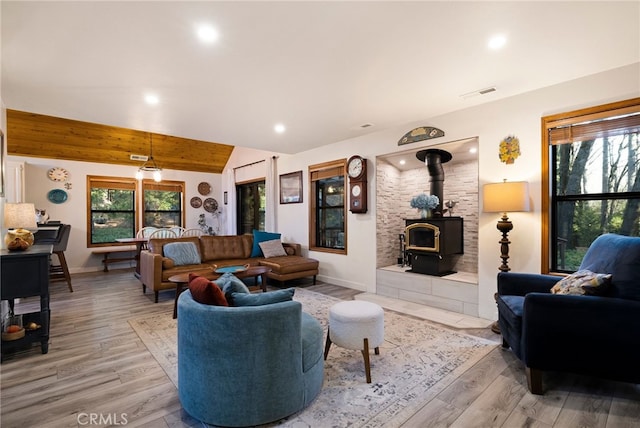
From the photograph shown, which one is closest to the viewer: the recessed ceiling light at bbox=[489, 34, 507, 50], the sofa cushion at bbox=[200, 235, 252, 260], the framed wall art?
the recessed ceiling light at bbox=[489, 34, 507, 50]

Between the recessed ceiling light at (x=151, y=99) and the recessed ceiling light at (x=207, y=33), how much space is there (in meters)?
1.35

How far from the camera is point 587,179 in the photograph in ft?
9.53

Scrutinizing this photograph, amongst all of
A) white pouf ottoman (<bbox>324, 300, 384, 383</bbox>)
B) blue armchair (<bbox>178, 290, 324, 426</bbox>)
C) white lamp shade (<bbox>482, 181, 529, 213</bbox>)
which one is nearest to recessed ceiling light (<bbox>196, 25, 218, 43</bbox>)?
blue armchair (<bbox>178, 290, 324, 426</bbox>)

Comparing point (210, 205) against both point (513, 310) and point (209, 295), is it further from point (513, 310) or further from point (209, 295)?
point (513, 310)

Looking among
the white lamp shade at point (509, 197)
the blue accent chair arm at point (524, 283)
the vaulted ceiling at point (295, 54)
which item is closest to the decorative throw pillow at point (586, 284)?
the blue accent chair arm at point (524, 283)

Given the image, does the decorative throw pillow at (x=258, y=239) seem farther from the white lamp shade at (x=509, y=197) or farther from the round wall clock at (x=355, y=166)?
the white lamp shade at (x=509, y=197)

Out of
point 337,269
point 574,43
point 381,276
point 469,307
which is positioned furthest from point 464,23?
point 337,269

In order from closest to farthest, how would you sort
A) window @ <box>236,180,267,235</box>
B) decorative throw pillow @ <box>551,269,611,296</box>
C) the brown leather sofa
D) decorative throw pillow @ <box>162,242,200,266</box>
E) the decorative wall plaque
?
1. decorative throw pillow @ <box>551,269,611,296</box>
2. the decorative wall plaque
3. the brown leather sofa
4. decorative throw pillow @ <box>162,242,200,266</box>
5. window @ <box>236,180,267,235</box>

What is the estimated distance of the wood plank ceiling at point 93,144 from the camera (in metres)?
5.38

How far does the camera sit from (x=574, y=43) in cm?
224

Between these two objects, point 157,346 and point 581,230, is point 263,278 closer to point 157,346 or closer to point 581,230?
point 157,346

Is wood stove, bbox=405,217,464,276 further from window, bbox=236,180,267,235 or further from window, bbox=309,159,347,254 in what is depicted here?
window, bbox=236,180,267,235

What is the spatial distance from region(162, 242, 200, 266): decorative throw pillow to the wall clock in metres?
2.62

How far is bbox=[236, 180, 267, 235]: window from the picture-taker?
7.33m
